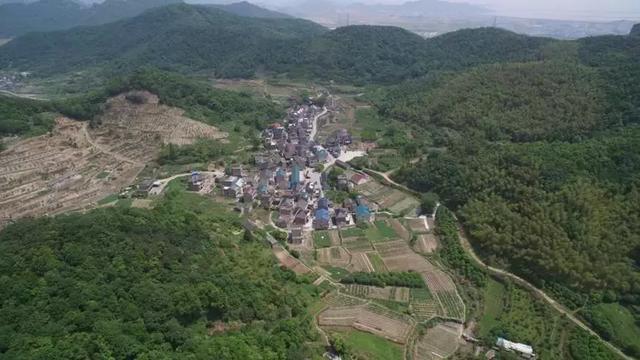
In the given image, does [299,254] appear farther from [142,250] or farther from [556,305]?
[556,305]

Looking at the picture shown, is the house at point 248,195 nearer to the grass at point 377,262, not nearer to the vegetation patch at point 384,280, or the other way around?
the grass at point 377,262

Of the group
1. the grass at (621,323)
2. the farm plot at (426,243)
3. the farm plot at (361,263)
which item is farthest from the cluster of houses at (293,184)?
the grass at (621,323)

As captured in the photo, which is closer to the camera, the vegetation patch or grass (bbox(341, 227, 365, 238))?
the vegetation patch

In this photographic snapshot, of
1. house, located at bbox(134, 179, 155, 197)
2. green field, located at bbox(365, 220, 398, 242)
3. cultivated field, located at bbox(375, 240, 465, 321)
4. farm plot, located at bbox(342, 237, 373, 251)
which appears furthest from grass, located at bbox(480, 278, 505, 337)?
house, located at bbox(134, 179, 155, 197)

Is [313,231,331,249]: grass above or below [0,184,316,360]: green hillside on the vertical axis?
below

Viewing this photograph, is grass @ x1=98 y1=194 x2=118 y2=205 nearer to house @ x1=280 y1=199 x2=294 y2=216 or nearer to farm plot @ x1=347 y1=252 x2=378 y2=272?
house @ x1=280 y1=199 x2=294 y2=216

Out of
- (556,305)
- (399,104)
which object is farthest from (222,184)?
(399,104)
